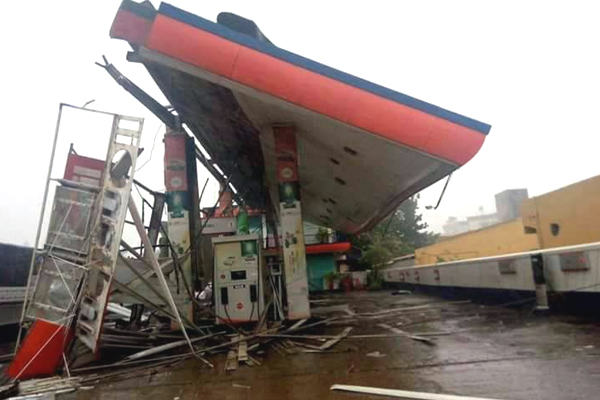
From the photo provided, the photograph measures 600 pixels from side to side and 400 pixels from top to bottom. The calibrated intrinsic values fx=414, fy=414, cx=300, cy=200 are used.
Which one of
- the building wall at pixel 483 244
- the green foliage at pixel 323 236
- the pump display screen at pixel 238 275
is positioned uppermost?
the green foliage at pixel 323 236

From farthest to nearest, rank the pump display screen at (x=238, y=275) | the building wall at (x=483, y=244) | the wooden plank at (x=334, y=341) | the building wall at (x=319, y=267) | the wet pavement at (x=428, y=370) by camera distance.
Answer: the building wall at (x=319, y=267) < the building wall at (x=483, y=244) < the pump display screen at (x=238, y=275) < the wooden plank at (x=334, y=341) < the wet pavement at (x=428, y=370)

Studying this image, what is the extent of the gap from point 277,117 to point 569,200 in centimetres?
717

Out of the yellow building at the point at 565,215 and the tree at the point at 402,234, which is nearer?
the yellow building at the point at 565,215

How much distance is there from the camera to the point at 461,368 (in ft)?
13.1

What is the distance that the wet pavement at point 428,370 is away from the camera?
3.41 m

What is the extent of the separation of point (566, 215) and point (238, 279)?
7.86 metres

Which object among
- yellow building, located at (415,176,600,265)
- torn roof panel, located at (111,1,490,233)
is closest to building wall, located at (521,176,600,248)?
yellow building, located at (415,176,600,265)

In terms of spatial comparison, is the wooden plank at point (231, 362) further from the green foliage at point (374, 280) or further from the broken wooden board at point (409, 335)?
the green foliage at point (374, 280)

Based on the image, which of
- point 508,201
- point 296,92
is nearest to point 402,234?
point 508,201

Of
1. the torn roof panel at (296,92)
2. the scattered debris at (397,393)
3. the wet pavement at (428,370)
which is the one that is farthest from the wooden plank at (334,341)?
the torn roof panel at (296,92)

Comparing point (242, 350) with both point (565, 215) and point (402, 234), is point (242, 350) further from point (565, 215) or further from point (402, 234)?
point (402, 234)

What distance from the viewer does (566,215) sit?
9891 mm

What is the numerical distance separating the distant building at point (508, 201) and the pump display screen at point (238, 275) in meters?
27.6

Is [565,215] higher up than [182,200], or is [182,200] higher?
[182,200]
